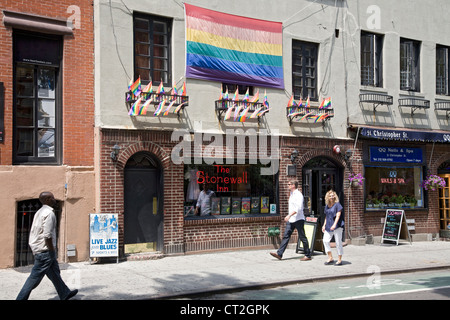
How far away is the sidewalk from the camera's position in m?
9.02

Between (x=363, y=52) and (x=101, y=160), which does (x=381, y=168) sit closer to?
(x=363, y=52)

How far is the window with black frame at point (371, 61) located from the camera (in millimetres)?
16906

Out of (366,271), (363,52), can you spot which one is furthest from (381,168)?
(366,271)

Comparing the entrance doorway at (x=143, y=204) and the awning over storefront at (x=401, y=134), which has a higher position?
the awning over storefront at (x=401, y=134)

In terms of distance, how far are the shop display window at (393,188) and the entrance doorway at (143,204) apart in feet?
23.8

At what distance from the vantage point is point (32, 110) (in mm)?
11773

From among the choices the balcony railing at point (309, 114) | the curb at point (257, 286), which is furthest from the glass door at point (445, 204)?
the curb at point (257, 286)

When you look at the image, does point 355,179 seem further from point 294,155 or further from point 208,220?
point 208,220

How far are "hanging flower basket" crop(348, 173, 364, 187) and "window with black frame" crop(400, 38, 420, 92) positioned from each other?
3.76 meters

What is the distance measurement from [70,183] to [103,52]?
10.3 ft

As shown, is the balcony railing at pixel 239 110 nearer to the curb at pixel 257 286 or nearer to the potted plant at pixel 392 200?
the curb at pixel 257 286

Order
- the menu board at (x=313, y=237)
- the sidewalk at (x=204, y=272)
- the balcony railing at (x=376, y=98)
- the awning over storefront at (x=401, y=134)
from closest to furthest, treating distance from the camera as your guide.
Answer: the sidewalk at (x=204, y=272) → the menu board at (x=313, y=237) → the awning over storefront at (x=401, y=134) → the balcony railing at (x=376, y=98)

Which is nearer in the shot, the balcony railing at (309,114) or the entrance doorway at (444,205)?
the balcony railing at (309,114)

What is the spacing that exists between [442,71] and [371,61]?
3.48 meters
